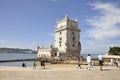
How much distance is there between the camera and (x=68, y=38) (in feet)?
244

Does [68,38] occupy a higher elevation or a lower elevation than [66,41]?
higher

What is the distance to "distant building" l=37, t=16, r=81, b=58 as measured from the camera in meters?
73.6

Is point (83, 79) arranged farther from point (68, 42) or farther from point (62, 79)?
point (68, 42)

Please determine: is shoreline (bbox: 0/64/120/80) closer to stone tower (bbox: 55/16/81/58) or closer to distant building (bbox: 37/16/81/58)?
distant building (bbox: 37/16/81/58)

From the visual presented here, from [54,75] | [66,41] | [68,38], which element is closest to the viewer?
[54,75]

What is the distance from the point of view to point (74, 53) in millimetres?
76250

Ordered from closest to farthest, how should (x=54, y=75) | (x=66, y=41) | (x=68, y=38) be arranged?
(x=54, y=75), (x=66, y=41), (x=68, y=38)

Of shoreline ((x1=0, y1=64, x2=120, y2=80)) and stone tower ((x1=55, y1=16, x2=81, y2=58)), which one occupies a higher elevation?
stone tower ((x1=55, y1=16, x2=81, y2=58))

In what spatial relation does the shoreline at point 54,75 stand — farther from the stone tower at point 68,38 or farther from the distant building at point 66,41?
the stone tower at point 68,38

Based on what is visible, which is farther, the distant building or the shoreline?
the distant building

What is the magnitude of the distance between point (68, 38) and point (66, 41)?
175 cm

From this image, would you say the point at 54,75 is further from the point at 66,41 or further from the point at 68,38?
the point at 68,38

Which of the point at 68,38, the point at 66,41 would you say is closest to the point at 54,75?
the point at 66,41

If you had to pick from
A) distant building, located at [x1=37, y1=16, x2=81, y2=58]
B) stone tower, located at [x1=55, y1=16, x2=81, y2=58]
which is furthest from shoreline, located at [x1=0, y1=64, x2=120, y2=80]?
stone tower, located at [x1=55, y1=16, x2=81, y2=58]
